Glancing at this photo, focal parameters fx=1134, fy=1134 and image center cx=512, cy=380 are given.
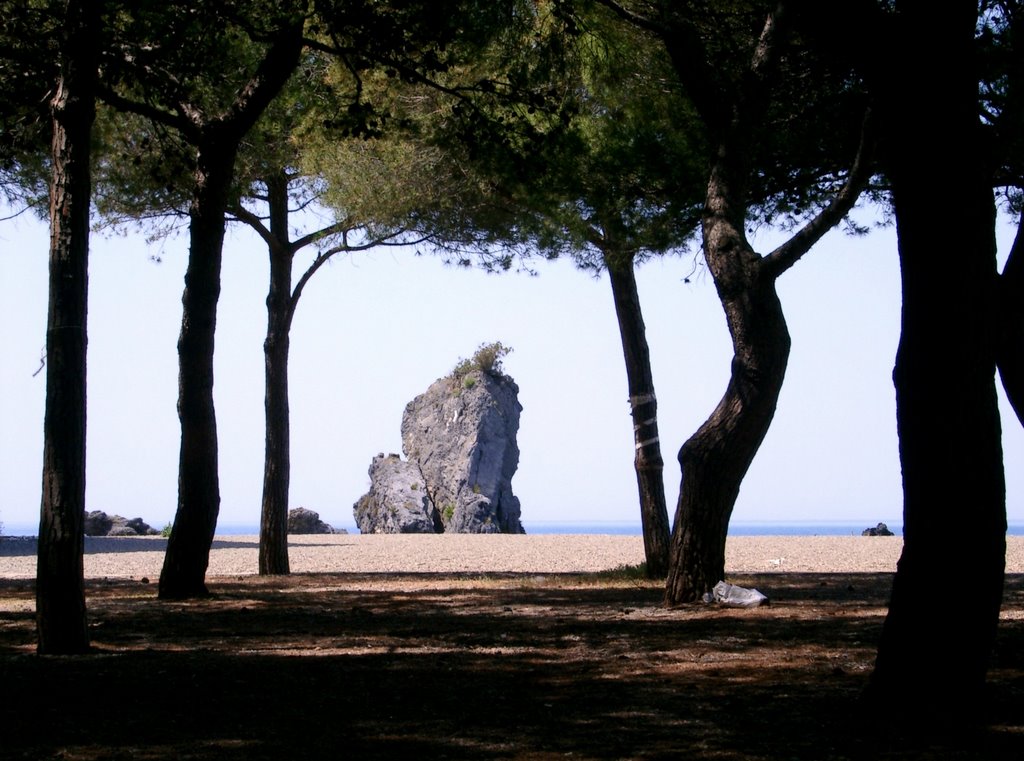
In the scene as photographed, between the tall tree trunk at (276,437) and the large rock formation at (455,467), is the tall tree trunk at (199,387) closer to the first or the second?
the tall tree trunk at (276,437)

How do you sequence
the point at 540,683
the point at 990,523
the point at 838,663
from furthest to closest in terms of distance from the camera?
the point at 838,663, the point at 540,683, the point at 990,523

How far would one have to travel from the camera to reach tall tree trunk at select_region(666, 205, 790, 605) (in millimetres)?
7395

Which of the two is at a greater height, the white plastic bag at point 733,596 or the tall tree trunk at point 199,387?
the tall tree trunk at point 199,387

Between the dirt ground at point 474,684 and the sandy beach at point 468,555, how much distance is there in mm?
4446

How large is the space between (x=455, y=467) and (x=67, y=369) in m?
20.9

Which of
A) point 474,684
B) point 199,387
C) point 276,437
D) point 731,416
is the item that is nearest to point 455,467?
point 276,437

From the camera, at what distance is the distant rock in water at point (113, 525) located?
24.5 metres

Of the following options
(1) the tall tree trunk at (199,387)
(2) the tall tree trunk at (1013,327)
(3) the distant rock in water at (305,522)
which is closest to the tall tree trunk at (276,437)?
(1) the tall tree trunk at (199,387)

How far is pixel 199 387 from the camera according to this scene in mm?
8547

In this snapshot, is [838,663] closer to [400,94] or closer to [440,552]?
[400,94]

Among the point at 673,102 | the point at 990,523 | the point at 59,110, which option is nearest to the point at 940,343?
the point at 990,523

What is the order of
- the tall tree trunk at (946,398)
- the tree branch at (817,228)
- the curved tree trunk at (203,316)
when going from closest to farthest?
the tall tree trunk at (946,398)
the tree branch at (817,228)
the curved tree trunk at (203,316)

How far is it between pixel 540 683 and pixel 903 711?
1560mm

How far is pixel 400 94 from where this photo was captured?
434 inches
